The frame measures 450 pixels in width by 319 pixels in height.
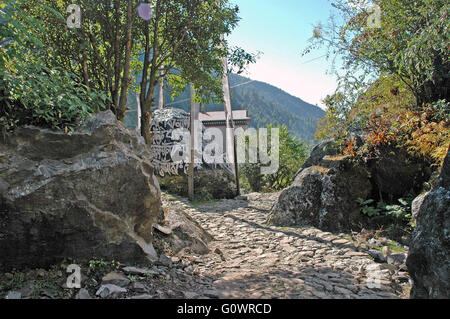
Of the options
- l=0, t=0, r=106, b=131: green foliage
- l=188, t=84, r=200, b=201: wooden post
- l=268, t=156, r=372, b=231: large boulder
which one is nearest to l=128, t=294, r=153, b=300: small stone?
l=0, t=0, r=106, b=131: green foliage

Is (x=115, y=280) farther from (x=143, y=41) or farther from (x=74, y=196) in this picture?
(x=143, y=41)

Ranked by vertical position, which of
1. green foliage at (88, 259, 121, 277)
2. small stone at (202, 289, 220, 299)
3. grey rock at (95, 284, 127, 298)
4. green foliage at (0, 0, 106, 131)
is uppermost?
green foliage at (0, 0, 106, 131)

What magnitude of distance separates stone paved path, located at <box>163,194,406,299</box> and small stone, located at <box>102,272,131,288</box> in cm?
92

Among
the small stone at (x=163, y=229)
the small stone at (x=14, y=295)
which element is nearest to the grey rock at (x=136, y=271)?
the small stone at (x=14, y=295)

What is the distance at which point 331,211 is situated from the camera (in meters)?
5.79

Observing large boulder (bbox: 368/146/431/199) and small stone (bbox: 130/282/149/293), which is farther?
large boulder (bbox: 368/146/431/199)

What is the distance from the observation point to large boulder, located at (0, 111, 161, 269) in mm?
2973

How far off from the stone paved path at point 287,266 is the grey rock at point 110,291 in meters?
0.95

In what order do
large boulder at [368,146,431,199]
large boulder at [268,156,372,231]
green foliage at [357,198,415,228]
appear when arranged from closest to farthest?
green foliage at [357,198,415,228] → large boulder at [368,146,431,199] → large boulder at [268,156,372,231]

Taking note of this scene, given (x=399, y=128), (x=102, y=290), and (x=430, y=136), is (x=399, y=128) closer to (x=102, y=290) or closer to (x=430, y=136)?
(x=430, y=136)

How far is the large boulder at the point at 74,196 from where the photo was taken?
9.75 ft

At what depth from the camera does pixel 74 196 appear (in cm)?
321

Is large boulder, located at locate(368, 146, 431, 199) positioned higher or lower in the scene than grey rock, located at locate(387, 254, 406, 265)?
higher

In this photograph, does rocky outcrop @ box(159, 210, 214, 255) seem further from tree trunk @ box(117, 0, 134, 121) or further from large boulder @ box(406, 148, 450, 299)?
large boulder @ box(406, 148, 450, 299)
